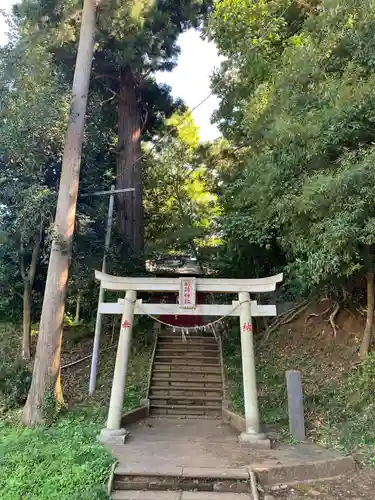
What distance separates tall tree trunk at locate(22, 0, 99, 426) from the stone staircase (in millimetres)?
2750

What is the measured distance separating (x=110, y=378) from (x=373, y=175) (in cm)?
746

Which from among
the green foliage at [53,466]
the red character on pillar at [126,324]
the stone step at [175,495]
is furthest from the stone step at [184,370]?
the stone step at [175,495]

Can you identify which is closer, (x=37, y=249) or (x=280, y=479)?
(x=280, y=479)

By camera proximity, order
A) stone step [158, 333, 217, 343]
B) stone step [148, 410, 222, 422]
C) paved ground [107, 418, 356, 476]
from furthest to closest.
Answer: stone step [158, 333, 217, 343]
stone step [148, 410, 222, 422]
paved ground [107, 418, 356, 476]

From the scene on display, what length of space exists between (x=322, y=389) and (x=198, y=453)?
11.2 feet

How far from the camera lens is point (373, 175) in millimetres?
5559

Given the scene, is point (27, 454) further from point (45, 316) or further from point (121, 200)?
point (121, 200)

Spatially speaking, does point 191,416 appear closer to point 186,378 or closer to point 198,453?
point 186,378

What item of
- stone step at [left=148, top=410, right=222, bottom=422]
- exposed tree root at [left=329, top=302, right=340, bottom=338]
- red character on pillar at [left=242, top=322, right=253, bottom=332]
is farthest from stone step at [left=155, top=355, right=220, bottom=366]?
red character on pillar at [left=242, top=322, right=253, bottom=332]

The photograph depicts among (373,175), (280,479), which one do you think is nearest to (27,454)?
(280,479)

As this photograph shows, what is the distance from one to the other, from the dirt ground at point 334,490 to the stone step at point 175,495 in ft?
1.53

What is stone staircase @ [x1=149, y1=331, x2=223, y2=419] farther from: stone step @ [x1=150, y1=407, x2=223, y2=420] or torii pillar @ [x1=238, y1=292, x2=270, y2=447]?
torii pillar @ [x1=238, y1=292, x2=270, y2=447]

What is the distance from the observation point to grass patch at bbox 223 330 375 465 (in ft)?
20.5

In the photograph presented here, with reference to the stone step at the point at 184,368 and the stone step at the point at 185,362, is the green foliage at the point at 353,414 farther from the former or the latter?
the stone step at the point at 185,362
